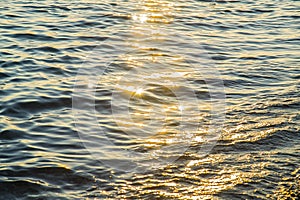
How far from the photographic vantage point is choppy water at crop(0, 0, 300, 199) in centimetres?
604

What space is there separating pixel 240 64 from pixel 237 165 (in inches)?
157

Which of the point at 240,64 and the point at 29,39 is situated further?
the point at 29,39

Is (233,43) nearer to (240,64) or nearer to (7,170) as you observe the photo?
(240,64)

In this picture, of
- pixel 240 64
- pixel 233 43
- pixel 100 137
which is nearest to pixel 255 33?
pixel 233 43

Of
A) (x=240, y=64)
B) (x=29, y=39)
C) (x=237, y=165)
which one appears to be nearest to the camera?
(x=237, y=165)

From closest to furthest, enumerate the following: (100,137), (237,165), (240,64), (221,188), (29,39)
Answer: (221,188), (237,165), (100,137), (240,64), (29,39)

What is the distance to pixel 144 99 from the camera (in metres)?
8.32

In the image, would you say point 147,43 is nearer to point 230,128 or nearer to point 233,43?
point 233,43

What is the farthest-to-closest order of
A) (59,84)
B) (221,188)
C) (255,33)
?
(255,33), (59,84), (221,188)

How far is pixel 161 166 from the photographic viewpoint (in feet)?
20.9

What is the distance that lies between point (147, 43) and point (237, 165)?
5172 mm

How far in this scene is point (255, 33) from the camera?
12031 mm

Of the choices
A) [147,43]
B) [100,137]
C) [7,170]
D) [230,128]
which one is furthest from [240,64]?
[7,170]

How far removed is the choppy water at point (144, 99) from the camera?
604 cm
